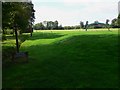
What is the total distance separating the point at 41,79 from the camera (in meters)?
17.0

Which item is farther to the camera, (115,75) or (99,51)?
(99,51)

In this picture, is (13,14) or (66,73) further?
(13,14)

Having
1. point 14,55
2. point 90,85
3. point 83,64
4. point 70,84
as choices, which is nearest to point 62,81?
point 70,84

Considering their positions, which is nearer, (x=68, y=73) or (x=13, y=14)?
(x=68, y=73)

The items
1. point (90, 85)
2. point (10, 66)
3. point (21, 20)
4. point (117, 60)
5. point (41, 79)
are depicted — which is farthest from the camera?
point (21, 20)

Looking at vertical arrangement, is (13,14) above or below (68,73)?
above

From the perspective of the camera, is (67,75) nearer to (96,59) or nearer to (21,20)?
(96,59)

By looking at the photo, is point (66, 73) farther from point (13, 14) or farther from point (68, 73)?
point (13, 14)

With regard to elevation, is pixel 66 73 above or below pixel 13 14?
below

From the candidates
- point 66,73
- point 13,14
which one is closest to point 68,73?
point 66,73

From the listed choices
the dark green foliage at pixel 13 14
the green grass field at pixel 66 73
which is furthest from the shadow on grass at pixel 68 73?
the dark green foliage at pixel 13 14

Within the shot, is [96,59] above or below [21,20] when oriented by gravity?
below

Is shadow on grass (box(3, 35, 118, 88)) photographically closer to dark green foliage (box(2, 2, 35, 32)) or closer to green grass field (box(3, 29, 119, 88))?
green grass field (box(3, 29, 119, 88))

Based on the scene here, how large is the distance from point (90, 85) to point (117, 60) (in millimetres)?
8054
